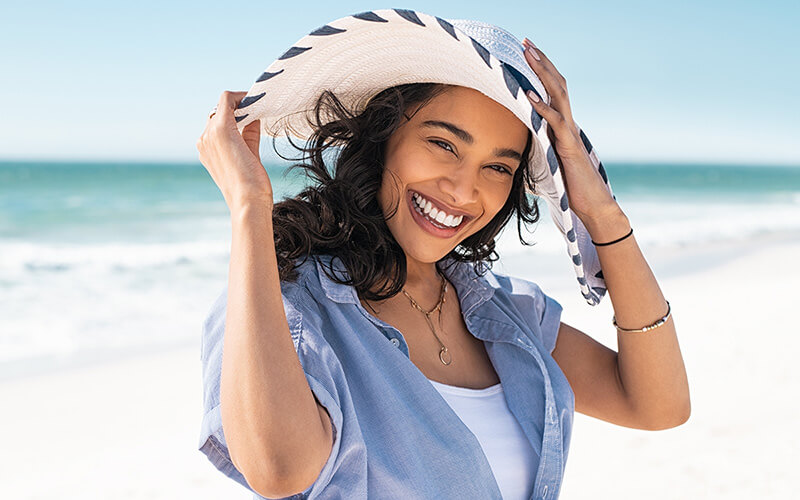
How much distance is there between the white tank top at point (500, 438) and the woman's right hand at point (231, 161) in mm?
643

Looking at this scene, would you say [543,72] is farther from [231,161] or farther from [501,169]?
[231,161]

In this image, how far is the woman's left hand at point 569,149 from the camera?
5.56 ft

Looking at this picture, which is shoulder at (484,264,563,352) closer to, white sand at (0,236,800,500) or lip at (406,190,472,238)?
lip at (406,190,472,238)

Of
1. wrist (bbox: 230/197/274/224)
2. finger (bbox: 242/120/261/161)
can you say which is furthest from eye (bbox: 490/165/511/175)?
wrist (bbox: 230/197/274/224)

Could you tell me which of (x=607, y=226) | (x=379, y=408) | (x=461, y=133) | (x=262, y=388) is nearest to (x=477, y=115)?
(x=461, y=133)

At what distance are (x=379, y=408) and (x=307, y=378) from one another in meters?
0.23

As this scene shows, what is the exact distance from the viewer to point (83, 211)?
60.2 ft

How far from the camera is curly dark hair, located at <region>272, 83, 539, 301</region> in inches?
66.0

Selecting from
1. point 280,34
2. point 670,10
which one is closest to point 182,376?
point 280,34

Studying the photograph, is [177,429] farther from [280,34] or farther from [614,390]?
[280,34]

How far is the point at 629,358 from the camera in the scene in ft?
6.48

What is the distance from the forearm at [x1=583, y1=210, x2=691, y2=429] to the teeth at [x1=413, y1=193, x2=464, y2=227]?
1.22 feet

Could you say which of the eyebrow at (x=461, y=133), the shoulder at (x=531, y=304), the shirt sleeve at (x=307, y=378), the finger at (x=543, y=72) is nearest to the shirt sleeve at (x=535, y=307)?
the shoulder at (x=531, y=304)

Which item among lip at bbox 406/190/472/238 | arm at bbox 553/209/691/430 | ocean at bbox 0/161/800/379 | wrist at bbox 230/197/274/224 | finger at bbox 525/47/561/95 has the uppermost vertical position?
finger at bbox 525/47/561/95
